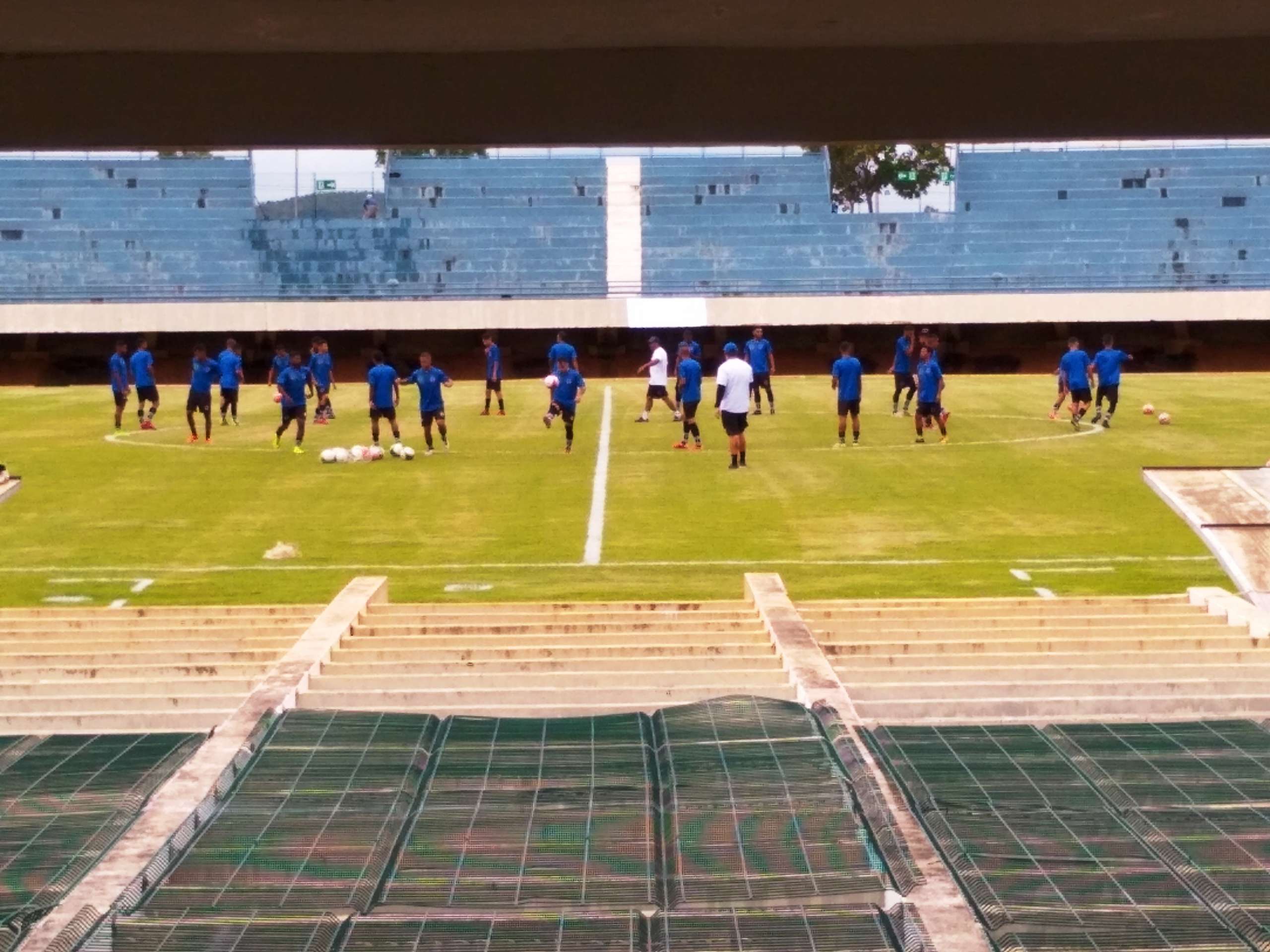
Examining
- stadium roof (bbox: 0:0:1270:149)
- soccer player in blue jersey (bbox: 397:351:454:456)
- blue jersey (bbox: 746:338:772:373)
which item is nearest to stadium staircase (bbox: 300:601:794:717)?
stadium roof (bbox: 0:0:1270:149)

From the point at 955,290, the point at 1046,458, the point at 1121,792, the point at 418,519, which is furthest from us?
the point at 955,290

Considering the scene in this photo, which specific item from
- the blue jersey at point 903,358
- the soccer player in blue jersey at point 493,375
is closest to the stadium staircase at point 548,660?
the blue jersey at point 903,358

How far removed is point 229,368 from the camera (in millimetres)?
31375

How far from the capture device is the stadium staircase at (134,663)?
9.82 meters

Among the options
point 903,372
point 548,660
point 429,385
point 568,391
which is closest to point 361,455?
point 429,385

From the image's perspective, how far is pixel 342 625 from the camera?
476 inches

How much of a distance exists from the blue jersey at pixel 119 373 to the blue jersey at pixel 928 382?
14.7m

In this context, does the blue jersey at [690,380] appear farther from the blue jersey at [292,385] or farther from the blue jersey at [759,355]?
the blue jersey at [292,385]

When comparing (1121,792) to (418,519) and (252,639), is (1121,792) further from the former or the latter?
(418,519)

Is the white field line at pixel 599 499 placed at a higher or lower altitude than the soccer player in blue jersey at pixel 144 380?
lower

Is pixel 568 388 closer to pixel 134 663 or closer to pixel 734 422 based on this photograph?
pixel 734 422

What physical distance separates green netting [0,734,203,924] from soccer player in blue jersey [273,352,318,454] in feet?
61.2

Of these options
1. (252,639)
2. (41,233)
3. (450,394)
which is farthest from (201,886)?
(41,233)

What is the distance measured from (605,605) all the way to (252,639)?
2.80m
